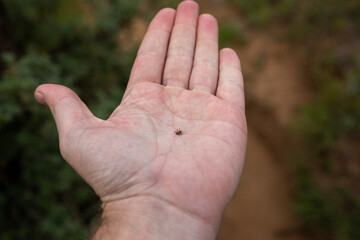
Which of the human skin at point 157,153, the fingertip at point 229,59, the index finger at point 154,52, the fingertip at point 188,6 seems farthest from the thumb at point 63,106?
the fingertip at point 188,6

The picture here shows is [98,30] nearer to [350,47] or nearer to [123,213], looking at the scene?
[123,213]

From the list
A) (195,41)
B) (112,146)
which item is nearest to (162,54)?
(195,41)

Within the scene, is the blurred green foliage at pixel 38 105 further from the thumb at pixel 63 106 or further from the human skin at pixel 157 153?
the human skin at pixel 157 153

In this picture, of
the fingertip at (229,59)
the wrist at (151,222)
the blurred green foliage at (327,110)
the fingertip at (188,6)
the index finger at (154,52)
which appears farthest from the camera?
the blurred green foliage at (327,110)

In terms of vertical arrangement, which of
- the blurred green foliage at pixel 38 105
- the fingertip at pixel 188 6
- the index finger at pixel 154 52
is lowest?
the blurred green foliage at pixel 38 105

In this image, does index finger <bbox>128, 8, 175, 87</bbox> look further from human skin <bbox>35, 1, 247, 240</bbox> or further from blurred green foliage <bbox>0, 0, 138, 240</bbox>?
blurred green foliage <bbox>0, 0, 138, 240</bbox>

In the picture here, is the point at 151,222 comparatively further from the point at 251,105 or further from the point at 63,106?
the point at 251,105

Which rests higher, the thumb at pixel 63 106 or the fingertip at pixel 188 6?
the fingertip at pixel 188 6

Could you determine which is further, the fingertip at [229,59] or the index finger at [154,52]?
the fingertip at [229,59]
